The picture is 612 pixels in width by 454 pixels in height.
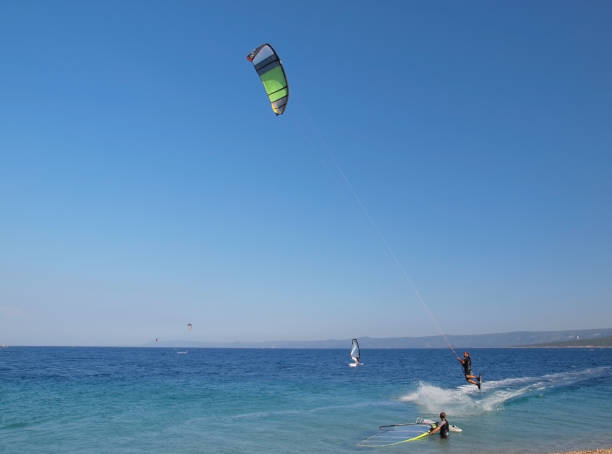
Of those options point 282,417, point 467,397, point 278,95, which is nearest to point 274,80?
point 278,95

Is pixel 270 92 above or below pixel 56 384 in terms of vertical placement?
above

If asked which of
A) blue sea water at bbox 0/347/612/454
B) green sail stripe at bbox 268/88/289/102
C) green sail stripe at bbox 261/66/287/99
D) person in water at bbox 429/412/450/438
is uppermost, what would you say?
green sail stripe at bbox 261/66/287/99

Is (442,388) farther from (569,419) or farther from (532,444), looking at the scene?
(532,444)

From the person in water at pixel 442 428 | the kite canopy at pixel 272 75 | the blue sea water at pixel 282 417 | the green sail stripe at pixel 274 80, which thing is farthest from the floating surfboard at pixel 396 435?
the green sail stripe at pixel 274 80

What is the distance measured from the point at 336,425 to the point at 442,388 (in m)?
17.5

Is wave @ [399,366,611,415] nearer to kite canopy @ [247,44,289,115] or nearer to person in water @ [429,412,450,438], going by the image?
person in water @ [429,412,450,438]

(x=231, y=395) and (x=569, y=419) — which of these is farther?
(x=231, y=395)

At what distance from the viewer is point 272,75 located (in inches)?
539

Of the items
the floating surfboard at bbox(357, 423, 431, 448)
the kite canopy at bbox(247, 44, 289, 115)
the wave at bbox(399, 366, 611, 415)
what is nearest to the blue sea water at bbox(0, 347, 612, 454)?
the wave at bbox(399, 366, 611, 415)

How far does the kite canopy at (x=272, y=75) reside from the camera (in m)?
13.3

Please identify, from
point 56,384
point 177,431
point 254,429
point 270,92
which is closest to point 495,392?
point 254,429

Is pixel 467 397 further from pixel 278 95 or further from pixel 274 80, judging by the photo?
pixel 274 80

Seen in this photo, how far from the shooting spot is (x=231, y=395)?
2841 cm

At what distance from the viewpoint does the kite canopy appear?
13336mm
